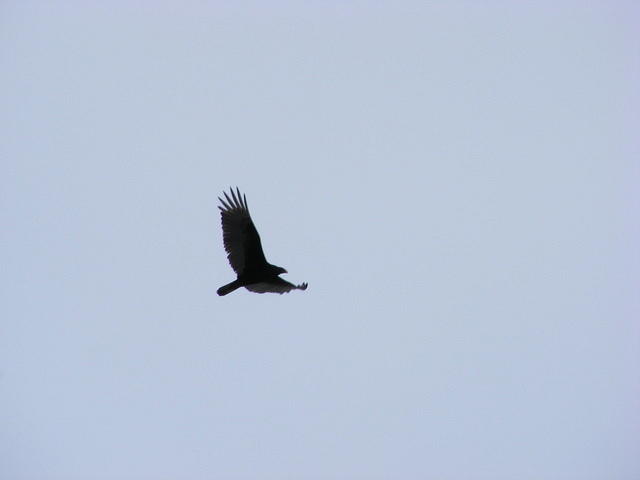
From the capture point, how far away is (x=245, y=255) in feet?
47.2

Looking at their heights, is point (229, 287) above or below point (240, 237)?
below

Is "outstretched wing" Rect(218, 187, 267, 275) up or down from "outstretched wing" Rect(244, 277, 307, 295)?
up

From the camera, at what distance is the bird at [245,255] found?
46.7 feet

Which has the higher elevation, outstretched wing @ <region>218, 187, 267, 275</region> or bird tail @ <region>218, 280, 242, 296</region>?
outstretched wing @ <region>218, 187, 267, 275</region>

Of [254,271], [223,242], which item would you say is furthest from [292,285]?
[223,242]

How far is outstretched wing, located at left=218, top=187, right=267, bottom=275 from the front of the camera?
14.3 meters

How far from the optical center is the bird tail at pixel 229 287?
556 inches

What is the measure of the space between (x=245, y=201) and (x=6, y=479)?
131961 mm

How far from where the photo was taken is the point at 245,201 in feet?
47.5

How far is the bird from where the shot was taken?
46.7ft

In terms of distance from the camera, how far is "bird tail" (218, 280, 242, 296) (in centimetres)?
1413

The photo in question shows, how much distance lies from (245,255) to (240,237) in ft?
1.76

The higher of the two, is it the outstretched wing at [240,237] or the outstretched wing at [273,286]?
the outstretched wing at [240,237]

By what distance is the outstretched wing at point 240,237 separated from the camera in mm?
14266
